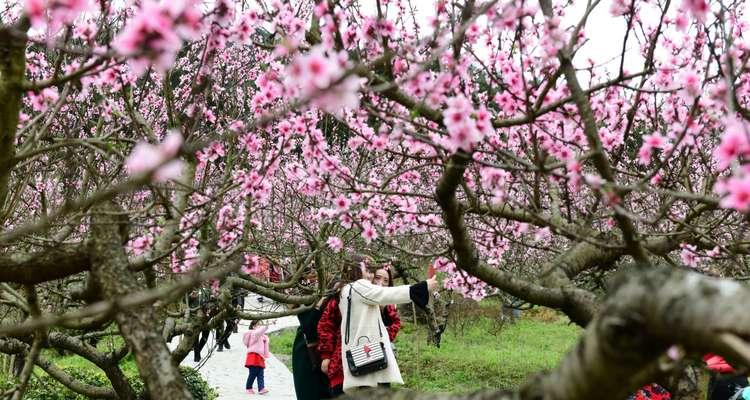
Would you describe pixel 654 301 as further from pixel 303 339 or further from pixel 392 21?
pixel 303 339

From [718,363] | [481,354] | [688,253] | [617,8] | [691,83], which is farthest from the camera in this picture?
[481,354]

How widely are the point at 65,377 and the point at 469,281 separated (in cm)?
297

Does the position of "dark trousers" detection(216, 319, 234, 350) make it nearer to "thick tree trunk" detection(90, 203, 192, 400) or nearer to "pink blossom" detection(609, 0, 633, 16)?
"thick tree trunk" detection(90, 203, 192, 400)

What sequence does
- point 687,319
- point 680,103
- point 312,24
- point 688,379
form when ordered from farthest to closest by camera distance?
→ point 680,103
point 312,24
point 688,379
point 687,319

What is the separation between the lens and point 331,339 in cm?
495

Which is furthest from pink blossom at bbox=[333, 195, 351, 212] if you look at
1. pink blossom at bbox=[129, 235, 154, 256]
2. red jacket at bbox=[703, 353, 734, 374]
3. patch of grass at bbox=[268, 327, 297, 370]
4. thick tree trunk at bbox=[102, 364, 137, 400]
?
patch of grass at bbox=[268, 327, 297, 370]

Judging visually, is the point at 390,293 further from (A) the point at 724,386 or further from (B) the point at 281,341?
(B) the point at 281,341

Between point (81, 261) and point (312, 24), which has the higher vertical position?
point (312, 24)

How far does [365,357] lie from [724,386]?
2.93 metres

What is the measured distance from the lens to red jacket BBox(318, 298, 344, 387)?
16.0 feet

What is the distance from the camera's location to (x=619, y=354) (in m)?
1.00

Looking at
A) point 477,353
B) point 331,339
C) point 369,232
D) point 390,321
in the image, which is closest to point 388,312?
point 390,321

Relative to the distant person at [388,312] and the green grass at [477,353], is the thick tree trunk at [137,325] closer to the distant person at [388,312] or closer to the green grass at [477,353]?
the distant person at [388,312]

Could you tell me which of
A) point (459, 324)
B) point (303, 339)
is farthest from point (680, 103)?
point (459, 324)
